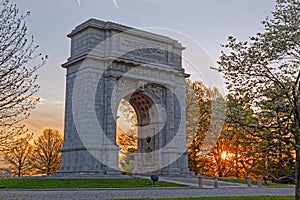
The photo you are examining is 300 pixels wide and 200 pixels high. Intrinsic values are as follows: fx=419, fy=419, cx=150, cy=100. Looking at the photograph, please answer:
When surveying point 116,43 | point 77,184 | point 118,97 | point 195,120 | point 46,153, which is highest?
point 116,43

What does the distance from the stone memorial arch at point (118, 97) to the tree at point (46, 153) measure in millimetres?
19286

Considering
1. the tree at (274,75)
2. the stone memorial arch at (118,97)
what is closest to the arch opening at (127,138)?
the stone memorial arch at (118,97)

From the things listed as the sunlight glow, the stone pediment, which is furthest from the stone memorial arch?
the sunlight glow

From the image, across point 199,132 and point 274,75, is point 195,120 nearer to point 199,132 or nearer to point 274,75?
point 199,132

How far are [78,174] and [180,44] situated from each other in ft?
53.4

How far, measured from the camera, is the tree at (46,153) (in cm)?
5400

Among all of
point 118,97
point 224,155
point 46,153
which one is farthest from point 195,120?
point 46,153

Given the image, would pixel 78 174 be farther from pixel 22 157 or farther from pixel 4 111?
pixel 22 157

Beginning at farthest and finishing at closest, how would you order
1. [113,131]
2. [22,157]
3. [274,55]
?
[22,157], [113,131], [274,55]

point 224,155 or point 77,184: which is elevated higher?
point 224,155

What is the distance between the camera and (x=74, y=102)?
3378cm

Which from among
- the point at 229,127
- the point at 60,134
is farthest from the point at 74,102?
the point at 60,134

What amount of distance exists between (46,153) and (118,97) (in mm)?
24419

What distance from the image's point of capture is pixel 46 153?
5481 centimetres
